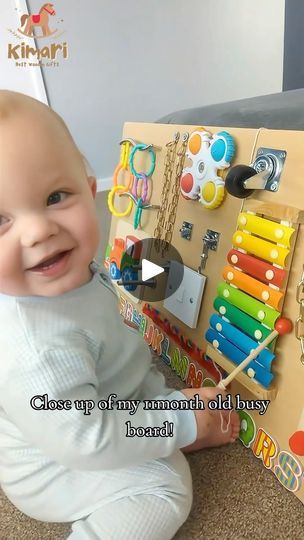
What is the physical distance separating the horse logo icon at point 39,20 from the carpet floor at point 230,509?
1.76 metres

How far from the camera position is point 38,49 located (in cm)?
176

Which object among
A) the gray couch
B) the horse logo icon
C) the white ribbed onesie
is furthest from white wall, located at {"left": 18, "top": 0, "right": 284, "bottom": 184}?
the white ribbed onesie

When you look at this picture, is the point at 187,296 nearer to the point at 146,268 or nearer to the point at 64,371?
the point at 146,268

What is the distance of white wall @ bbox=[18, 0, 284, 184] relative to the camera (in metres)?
1.79

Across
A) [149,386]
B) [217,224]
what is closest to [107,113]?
[217,224]

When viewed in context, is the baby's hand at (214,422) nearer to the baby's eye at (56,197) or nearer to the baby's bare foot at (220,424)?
the baby's bare foot at (220,424)

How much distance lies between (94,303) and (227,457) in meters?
0.32

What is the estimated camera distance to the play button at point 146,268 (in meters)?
0.75

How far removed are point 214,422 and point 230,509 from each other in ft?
0.36

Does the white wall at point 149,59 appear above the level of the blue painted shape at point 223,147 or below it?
above

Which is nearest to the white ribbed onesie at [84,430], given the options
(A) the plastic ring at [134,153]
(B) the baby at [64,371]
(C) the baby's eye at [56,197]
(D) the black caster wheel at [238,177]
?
(B) the baby at [64,371]

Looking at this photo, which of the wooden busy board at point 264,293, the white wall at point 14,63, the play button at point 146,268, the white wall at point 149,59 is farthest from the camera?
the white wall at point 149,59

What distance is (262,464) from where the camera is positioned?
589 millimetres

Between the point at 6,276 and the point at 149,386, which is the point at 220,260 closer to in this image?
the point at 149,386
